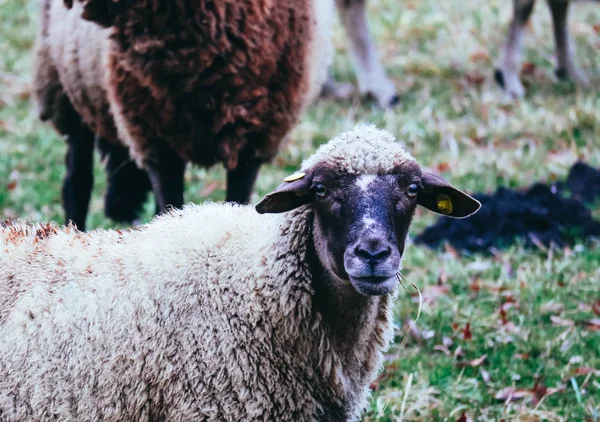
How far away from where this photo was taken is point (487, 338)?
527 cm

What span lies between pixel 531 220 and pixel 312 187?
151 inches

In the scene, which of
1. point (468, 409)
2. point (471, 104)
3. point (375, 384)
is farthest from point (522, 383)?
point (471, 104)

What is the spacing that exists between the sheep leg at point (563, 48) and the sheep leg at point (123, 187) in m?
5.45

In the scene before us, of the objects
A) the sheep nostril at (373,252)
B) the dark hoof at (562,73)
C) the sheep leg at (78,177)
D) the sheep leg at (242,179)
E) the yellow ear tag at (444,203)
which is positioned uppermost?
the sheep nostril at (373,252)

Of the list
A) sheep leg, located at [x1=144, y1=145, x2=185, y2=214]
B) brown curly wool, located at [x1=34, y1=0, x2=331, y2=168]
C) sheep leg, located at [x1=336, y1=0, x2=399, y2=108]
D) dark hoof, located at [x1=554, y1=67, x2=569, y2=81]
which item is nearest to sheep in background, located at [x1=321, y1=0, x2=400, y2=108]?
sheep leg, located at [x1=336, y1=0, x2=399, y2=108]

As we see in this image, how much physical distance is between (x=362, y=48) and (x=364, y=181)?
7079 millimetres

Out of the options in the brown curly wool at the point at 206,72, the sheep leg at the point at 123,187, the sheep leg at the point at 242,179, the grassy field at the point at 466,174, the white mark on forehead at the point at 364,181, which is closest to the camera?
the white mark on forehead at the point at 364,181

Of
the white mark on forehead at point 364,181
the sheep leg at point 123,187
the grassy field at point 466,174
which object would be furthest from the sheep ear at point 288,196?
the sheep leg at point 123,187

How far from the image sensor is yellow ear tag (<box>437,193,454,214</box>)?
363 cm

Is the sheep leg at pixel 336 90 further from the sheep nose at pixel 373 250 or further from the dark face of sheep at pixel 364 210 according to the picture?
the sheep nose at pixel 373 250

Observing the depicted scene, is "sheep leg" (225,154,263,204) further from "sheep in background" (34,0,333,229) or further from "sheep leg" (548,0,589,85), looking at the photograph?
"sheep leg" (548,0,589,85)

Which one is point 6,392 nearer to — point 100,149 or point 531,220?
point 100,149

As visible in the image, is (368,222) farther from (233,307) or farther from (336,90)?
(336,90)

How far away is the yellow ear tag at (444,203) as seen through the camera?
3.63 meters
